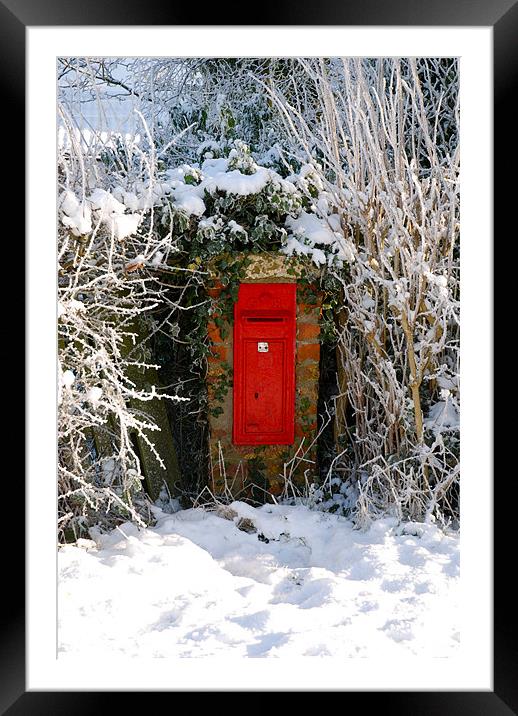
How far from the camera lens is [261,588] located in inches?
151

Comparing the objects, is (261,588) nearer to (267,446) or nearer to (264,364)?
(267,446)

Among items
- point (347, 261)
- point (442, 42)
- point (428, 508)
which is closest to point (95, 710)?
point (442, 42)

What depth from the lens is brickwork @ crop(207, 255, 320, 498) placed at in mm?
5094

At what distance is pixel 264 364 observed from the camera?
5.07 metres

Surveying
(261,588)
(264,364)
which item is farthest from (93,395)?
(264,364)

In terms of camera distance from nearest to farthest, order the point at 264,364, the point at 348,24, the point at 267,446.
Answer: the point at 348,24 → the point at 264,364 → the point at 267,446

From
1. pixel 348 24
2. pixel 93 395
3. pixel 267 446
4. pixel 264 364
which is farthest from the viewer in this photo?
pixel 267 446

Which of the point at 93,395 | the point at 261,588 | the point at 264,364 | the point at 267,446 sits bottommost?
the point at 261,588

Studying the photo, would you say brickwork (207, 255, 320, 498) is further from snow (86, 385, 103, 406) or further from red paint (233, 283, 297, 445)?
snow (86, 385, 103, 406)

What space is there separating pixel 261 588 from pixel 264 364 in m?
1.70

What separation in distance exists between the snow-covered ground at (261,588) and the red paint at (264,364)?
1.98ft

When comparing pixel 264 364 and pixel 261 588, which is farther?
pixel 264 364

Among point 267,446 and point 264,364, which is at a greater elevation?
point 264,364

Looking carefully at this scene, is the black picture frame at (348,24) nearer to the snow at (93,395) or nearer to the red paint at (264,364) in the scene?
the snow at (93,395)
